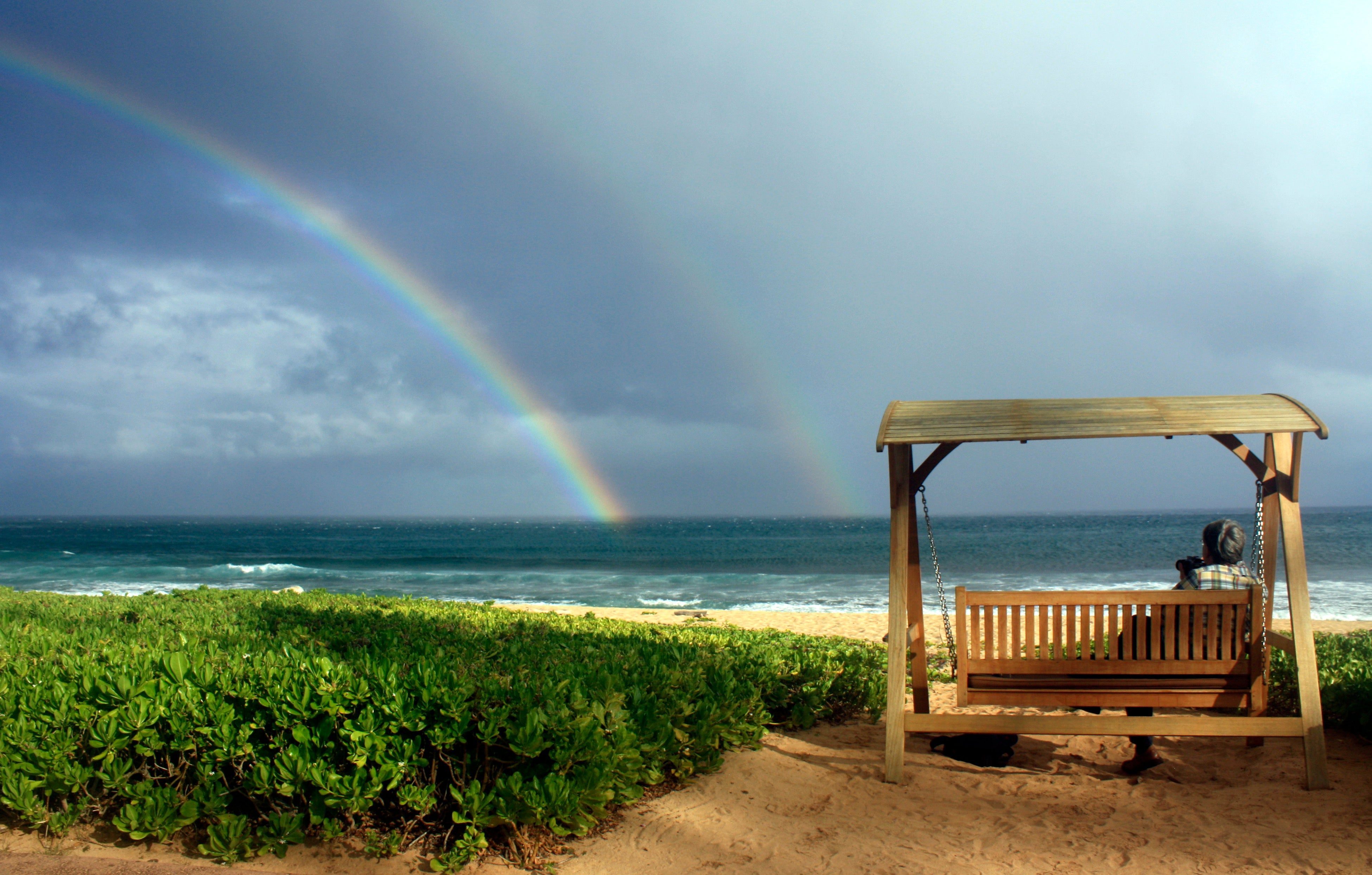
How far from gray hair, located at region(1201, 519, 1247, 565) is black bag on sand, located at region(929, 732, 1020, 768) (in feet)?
5.76

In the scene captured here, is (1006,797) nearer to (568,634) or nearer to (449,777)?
(449,777)

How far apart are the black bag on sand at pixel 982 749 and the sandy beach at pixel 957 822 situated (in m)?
0.07

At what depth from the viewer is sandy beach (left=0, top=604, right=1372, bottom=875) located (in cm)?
371

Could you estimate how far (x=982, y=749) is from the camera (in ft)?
17.1

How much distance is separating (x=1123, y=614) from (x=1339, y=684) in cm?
203

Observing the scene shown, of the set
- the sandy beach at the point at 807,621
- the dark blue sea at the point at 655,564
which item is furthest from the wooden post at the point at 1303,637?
the dark blue sea at the point at 655,564

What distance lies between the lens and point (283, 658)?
4.37 meters

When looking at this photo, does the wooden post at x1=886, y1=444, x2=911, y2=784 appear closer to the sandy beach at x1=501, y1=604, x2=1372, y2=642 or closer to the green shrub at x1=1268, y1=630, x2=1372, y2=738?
the green shrub at x1=1268, y1=630, x2=1372, y2=738

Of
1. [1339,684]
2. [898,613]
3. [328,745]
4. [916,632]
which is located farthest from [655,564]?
[328,745]

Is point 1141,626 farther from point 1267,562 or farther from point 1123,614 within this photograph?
point 1267,562

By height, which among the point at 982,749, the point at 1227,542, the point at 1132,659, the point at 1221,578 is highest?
the point at 1227,542

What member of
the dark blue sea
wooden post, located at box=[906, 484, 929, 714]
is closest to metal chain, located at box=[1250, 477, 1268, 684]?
wooden post, located at box=[906, 484, 929, 714]

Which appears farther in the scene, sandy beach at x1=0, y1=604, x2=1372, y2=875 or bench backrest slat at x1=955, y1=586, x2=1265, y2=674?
bench backrest slat at x1=955, y1=586, x2=1265, y2=674

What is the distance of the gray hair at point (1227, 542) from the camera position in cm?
520
